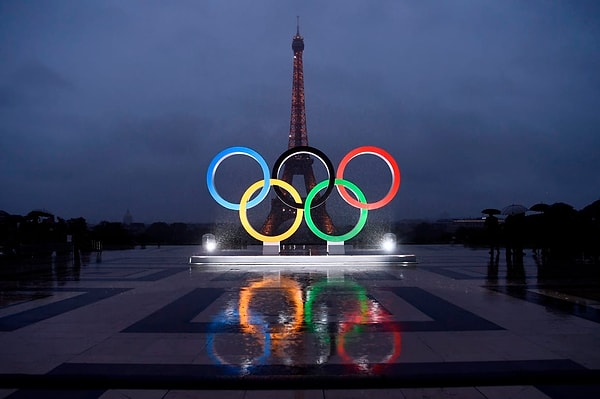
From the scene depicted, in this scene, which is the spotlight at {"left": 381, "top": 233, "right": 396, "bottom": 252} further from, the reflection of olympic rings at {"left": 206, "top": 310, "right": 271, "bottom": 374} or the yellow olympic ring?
the reflection of olympic rings at {"left": 206, "top": 310, "right": 271, "bottom": 374}

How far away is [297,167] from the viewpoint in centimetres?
4588

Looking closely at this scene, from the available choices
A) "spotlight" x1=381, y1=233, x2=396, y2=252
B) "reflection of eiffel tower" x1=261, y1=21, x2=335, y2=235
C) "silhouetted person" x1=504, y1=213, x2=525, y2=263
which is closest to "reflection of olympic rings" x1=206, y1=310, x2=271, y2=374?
"spotlight" x1=381, y1=233, x2=396, y2=252

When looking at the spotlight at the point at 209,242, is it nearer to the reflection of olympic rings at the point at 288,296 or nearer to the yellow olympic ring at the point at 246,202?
the yellow olympic ring at the point at 246,202

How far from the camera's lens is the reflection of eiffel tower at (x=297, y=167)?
40.7m

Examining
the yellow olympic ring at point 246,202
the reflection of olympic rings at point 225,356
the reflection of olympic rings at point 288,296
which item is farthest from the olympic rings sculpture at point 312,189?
the reflection of olympic rings at point 225,356

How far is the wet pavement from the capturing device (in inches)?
225

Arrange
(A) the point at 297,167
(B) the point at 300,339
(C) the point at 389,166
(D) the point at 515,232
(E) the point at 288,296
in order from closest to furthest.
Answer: (B) the point at 300,339, (E) the point at 288,296, (C) the point at 389,166, (D) the point at 515,232, (A) the point at 297,167

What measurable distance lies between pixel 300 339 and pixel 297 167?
38.6 meters

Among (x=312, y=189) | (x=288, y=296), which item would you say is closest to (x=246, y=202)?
(x=312, y=189)

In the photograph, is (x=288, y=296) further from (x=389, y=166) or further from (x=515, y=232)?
(x=515, y=232)

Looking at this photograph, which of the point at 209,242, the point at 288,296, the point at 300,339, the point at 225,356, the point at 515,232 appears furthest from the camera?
the point at 209,242

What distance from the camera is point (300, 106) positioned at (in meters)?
48.2

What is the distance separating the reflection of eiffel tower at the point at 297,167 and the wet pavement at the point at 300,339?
2579cm

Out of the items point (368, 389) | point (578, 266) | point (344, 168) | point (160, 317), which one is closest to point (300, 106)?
point (344, 168)
